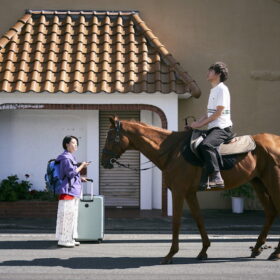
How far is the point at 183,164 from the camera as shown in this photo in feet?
30.6

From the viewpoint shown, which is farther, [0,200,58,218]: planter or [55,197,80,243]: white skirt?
[0,200,58,218]: planter

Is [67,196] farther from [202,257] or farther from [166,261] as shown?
[202,257]

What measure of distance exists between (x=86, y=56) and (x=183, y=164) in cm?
668

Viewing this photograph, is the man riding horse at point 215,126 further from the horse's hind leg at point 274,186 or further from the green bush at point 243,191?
the green bush at point 243,191

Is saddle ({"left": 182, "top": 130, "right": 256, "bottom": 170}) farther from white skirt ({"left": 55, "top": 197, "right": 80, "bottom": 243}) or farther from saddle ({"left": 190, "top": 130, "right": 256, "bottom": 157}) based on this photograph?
white skirt ({"left": 55, "top": 197, "right": 80, "bottom": 243})

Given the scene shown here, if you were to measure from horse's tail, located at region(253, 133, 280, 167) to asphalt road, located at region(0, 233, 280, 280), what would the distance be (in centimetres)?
156

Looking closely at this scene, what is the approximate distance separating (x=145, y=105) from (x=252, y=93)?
3254 mm

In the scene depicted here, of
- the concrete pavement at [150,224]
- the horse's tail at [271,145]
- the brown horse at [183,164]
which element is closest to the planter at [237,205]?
the concrete pavement at [150,224]

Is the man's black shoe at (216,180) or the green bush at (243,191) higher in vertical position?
the man's black shoe at (216,180)

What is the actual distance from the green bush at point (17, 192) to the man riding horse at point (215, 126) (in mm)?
6473

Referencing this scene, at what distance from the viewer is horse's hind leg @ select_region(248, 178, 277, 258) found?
9703 millimetres

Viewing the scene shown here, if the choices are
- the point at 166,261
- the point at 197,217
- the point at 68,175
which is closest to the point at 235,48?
the point at 68,175

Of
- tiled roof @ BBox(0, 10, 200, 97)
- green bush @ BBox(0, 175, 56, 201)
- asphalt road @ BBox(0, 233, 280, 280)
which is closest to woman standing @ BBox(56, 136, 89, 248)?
asphalt road @ BBox(0, 233, 280, 280)

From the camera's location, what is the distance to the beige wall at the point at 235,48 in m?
16.2
